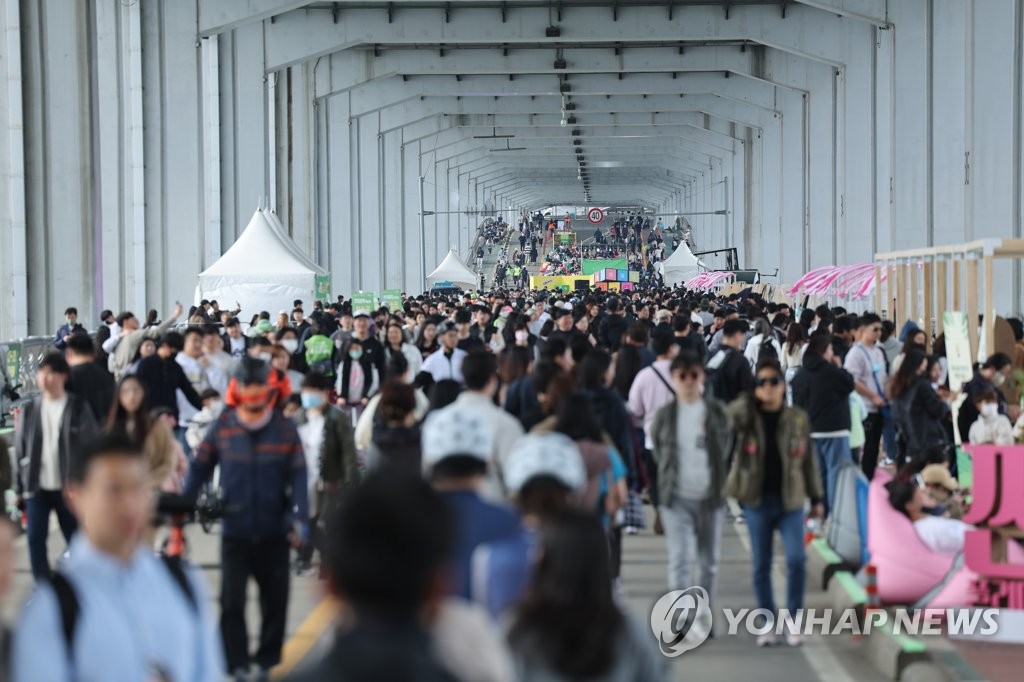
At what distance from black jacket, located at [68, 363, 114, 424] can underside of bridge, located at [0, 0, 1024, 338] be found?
14.3 meters

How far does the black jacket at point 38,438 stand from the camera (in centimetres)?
1015

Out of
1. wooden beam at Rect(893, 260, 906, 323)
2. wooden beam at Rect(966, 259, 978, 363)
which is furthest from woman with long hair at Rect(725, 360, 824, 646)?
wooden beam at Rect(893, 260, 906, 323)

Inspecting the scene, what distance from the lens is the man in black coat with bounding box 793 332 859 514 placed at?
508 inches

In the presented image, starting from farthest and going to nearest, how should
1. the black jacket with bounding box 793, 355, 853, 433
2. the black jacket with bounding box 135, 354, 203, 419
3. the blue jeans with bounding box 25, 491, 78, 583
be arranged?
1. the black jacket with bounding box 135, 354, 203, 419
2. the black jacket with bounding box 793, 355, 853, 433
3. the blue jeans with bounding box 25, 491, 78, 583

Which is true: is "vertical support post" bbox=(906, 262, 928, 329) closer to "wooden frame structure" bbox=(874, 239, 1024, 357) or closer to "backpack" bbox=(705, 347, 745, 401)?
"wooden frame structure" bbox=(874, 239, 1024, 357)

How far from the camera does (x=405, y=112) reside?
6738cm

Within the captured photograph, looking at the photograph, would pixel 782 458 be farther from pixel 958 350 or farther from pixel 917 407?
pixel 958 350

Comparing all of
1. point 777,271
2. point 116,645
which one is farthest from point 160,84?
point 116,645

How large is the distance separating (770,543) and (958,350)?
7.82 metres

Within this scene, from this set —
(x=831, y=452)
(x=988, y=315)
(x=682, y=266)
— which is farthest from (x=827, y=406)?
(x=682, y=266)

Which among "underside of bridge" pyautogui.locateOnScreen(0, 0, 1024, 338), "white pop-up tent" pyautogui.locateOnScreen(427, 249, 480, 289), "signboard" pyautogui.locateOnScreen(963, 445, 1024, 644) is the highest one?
"underside of bridge" pyautogui.locateOnScreen(0, 0, 1024, 338)

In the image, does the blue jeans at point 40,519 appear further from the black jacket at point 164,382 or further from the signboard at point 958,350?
the signboard at point 958,350

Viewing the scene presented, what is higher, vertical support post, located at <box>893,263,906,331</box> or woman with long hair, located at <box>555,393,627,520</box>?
vertical support post, located at <box>893,263,906,331</box>

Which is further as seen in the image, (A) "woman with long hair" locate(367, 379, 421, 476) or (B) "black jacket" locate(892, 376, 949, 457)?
(B) "black jacket" locate(892, 376, 949, 457)
